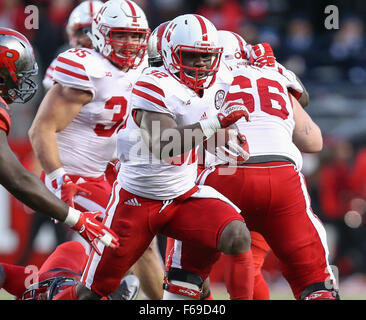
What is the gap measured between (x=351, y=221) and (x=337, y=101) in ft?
3.82

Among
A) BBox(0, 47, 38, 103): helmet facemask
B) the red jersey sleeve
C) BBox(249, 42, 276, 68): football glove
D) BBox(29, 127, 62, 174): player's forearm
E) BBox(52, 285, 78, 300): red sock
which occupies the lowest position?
BBox(52, 285, 78, 300): red sock

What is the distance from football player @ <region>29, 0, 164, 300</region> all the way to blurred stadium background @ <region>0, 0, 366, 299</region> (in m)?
2.04

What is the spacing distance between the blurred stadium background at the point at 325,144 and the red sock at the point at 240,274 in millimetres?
2547

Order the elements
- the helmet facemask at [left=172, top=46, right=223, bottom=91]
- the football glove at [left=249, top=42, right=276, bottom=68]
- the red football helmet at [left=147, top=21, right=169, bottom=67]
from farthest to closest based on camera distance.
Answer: the red football helmet at [left=147, top=21, right=169, bottom=67]
the football glove at [left=249, top=42, right=276, bottom=68]
the helmet facemask at [left=172, top=46, right=223, bottom=91]

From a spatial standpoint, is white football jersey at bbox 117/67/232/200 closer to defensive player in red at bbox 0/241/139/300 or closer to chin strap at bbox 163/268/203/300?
chin strap at bbox 163/268/203/300

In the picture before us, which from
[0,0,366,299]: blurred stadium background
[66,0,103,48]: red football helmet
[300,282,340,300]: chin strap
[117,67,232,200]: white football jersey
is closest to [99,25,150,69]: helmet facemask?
[117,67,232,200]: white football jersey

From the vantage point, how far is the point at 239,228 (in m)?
3.89

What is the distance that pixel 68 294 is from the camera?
416cm

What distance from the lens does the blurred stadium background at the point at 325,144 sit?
23.7 ft

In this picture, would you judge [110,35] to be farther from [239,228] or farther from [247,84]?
[239,228]

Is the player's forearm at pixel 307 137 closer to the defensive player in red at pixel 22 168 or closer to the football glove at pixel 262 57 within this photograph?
the football glove at pixel 262 57

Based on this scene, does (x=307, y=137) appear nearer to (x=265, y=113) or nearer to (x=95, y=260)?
(x=265, y=113)

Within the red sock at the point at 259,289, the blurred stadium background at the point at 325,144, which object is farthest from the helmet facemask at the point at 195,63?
the blurred stadium background at the point at 325,144

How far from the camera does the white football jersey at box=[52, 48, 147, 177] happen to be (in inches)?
186
